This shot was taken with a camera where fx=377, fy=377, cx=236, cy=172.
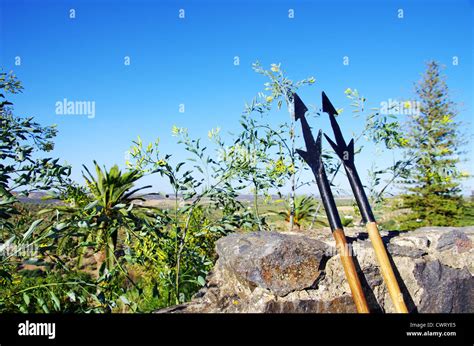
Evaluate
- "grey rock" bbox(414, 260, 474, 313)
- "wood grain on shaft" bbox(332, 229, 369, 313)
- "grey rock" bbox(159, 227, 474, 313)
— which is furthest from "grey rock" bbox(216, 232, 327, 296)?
"grey rock" bbox(414, 260, 474, 313)

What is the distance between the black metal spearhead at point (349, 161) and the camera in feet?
8.61

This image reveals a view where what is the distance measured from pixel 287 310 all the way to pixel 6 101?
2.49 meters

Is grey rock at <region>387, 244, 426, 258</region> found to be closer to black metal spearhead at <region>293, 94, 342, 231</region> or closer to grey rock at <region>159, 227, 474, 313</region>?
grey rock at <region>159, 227, 474, 313</region>

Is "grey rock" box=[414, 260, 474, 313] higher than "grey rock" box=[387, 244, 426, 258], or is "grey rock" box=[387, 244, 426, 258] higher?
"grey rock" box=[387, 244, 426, 258]

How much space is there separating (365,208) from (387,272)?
448mm

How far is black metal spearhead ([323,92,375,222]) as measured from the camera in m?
2.62

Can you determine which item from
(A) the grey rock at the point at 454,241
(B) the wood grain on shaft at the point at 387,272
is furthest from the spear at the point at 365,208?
(A) the grey rock at the point at 454,241

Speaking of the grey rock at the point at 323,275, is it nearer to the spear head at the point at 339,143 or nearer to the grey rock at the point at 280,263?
the grey rock at the point at 280,263

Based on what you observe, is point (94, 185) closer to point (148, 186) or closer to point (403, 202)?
point (148, 186)

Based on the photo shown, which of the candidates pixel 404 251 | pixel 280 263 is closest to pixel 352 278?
pixel 280 263

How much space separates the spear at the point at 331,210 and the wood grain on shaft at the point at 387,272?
183mm

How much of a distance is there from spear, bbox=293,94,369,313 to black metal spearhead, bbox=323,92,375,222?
0.16 meters
